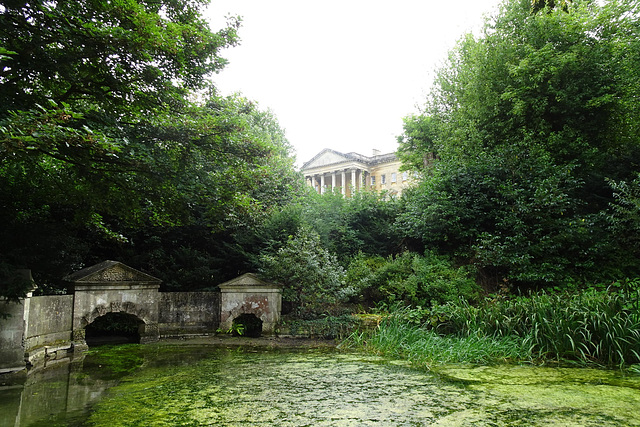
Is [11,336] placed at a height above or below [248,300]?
below

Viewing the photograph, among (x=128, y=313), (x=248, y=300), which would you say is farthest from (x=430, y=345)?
(x=128, y=313)

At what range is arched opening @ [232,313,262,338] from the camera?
9266 millimetres

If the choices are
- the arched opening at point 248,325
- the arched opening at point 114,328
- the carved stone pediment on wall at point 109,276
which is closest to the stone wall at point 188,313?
→ the arched opening at point 248,325

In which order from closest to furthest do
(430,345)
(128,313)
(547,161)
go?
(430,345) → (128,313) → (547,161)

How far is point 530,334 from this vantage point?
21.8 ft

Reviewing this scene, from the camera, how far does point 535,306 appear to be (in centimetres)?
699

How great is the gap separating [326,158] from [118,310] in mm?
41261

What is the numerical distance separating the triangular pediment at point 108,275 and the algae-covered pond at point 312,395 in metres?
1.89

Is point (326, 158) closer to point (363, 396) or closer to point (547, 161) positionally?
point (547, 161)

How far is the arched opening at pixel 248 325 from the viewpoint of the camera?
30.4 feet

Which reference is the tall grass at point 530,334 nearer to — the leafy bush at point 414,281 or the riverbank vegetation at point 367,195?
the riverbank vegetation at point 367,195

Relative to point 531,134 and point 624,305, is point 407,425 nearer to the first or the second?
point 624,305

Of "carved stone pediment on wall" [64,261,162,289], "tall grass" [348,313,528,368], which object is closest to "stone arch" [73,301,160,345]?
"carved stone pediment on wall" [64,261,162,289]

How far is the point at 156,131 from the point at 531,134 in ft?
31.7
